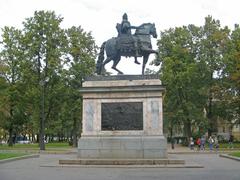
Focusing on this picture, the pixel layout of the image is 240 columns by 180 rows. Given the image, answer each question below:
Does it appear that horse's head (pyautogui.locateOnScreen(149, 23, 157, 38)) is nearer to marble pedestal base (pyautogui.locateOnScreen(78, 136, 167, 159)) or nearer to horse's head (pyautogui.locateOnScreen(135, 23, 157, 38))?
horse's head (pyautogui.locateOnScreen(135, 23, 157, 38))

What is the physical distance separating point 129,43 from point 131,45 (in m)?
0.17

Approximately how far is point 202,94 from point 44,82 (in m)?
21.3

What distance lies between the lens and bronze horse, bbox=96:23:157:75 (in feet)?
81.0

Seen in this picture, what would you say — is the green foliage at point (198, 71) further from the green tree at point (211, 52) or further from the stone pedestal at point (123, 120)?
the stone pedestal at point (123, 120)

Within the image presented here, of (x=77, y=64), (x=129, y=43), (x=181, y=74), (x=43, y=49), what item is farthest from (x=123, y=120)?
(x=181, y=74)

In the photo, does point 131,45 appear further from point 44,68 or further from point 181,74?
point 181,74

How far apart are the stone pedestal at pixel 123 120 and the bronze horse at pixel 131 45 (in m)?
1.87

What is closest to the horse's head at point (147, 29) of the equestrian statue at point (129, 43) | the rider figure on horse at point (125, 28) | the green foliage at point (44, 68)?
the equestrian statue at point (129, 43)

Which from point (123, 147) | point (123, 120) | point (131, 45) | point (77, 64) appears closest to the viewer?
point (123, 147)

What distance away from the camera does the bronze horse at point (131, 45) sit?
24.7 metres

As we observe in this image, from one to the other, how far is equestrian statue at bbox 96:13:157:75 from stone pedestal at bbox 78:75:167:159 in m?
1.87

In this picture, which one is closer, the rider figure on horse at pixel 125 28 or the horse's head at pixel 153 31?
the rider figure on horse at pixel 125 28

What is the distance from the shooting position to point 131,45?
24641 mm

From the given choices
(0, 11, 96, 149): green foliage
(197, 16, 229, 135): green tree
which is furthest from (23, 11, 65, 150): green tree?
(197, 16, 229, 135): green tree
